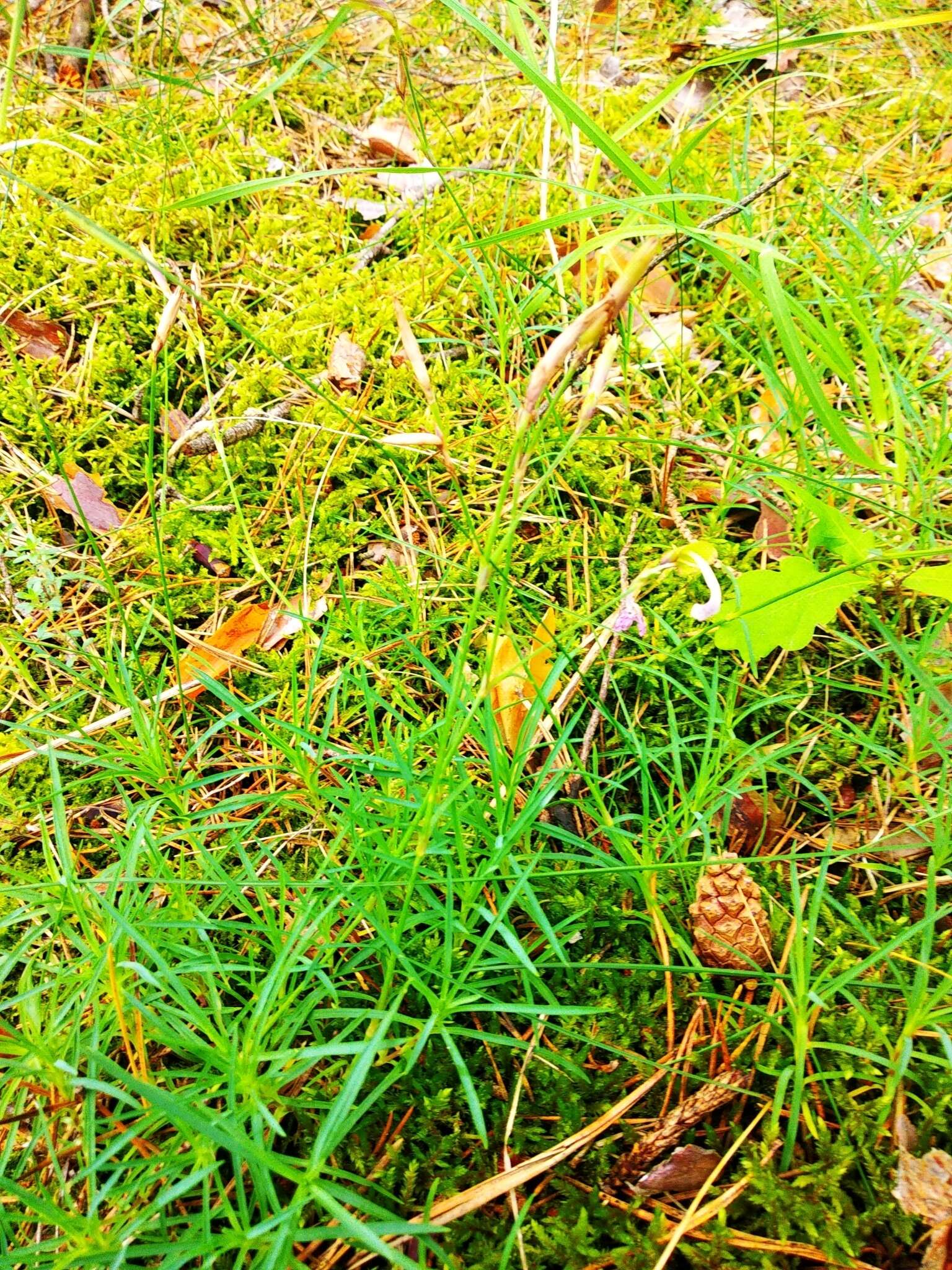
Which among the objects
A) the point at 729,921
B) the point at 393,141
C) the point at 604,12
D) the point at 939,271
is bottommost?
the point at 729,921

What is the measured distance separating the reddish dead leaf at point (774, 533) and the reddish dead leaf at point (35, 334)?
6.10ft

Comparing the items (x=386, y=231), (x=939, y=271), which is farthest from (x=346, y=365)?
(x=939, y=271)

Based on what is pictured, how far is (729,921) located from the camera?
4.45 feet

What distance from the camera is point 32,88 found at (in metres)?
2.68

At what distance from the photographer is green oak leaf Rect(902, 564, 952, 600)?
1.55 metres

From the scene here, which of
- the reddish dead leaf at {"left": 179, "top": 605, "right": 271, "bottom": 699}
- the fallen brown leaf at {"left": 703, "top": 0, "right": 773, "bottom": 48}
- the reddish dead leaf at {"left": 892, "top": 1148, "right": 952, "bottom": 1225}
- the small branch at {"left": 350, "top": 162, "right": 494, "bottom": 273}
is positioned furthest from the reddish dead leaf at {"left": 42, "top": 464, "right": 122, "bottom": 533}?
the fallen brown leaf at {"left": 703, "top": 0, "right": 773, "bottom": 48}

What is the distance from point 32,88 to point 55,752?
2421mm

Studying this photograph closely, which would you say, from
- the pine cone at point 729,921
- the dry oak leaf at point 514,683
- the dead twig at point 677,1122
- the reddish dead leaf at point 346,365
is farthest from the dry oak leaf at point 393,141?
the dead twig at point 677,1122

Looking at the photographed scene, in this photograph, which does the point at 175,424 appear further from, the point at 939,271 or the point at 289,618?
the point at 939,271

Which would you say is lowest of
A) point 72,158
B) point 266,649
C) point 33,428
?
point 266,649

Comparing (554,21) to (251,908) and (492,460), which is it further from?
(251,908)

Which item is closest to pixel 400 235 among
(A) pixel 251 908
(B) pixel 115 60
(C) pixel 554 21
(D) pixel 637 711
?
(C) pixel 554 21

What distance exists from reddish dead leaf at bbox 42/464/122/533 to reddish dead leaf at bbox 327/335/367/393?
63 centimetres

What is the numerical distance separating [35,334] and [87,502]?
1.95ft
